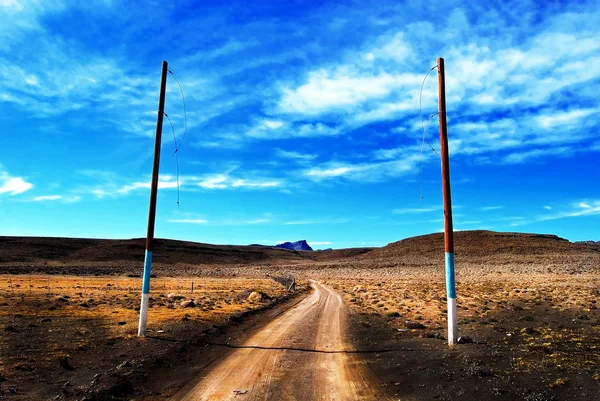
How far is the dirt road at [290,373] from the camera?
893 centimetres

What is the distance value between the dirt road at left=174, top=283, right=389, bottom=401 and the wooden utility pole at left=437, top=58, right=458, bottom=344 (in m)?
3.34

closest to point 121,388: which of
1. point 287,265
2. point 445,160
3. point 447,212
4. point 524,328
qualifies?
point 447,212

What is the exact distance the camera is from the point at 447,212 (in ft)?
44.3

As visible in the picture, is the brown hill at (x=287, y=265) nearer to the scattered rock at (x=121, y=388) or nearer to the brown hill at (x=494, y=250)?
the brown hill at (x=494, y=250)

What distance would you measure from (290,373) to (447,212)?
276 inches

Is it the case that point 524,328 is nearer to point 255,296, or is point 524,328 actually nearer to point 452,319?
point 452,319

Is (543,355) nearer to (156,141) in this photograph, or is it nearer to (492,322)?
(492,322)

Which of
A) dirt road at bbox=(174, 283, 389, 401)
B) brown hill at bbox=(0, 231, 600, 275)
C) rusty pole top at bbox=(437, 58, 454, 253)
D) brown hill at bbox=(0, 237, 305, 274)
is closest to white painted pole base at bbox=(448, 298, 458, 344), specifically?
rusty pole top at bbox=(437, 58, 454, 253)

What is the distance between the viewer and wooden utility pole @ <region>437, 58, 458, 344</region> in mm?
13094

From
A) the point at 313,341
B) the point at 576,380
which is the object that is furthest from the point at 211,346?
the point at 576,380

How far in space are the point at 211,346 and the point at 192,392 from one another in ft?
18.1

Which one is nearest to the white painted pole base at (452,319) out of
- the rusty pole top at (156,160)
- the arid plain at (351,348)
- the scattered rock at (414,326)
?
the arid plain at (351,348)

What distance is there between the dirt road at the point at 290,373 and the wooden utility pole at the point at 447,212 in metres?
3.34

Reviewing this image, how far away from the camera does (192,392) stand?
→ 9172 mm
